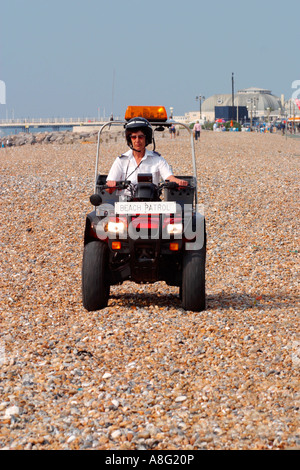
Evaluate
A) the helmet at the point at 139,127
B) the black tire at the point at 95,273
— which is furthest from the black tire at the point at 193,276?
the helmet at the point at 139,127

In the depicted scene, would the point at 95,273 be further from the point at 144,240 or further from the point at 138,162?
the point at 138,162

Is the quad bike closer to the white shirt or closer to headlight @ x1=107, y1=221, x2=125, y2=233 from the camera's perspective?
Result: headlight @ x1=107, y1=221, x2=125, y2=233

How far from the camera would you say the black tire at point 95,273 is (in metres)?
7.80

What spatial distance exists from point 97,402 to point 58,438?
2.06 ft

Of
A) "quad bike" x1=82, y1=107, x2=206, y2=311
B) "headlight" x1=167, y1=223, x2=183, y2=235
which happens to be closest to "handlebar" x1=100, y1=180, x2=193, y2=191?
"quad bike" x1=82, y1=107, x2=206, y2=311

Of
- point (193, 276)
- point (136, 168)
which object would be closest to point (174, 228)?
point (193, 276)

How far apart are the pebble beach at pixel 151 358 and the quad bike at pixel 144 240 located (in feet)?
1.09

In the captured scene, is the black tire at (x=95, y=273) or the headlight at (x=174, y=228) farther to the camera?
the black tire at (x=95, y=273)

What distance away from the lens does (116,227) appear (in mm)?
7590

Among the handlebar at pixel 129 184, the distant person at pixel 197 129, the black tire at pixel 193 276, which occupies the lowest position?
the black tire at pixel 193 276

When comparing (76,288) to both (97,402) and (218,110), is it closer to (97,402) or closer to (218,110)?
(97,402)

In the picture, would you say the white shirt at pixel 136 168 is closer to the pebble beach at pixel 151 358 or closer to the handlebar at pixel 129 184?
the handlebar at pixel 129 184

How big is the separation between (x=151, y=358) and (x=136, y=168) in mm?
2297

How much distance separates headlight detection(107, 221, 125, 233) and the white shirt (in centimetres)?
57
